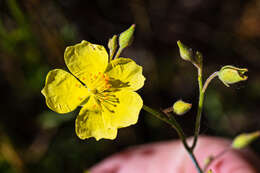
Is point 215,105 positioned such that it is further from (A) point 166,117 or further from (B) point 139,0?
(A) point 166,117

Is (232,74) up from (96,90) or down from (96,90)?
up

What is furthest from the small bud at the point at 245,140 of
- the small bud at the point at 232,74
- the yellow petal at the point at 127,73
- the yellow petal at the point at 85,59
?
the yellow petal at the point at 85,59

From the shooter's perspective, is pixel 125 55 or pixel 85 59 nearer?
pixel 85 59

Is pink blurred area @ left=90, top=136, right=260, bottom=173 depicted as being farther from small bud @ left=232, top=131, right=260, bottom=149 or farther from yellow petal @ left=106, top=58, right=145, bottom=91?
yellow petal @ left=106, top=58, right=145, bottom=91

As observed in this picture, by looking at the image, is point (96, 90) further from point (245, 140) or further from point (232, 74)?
point (245, 140)

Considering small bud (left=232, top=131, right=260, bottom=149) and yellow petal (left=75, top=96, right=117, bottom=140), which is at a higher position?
yellow petal (left=75, top=96, right=117, bottom=140)

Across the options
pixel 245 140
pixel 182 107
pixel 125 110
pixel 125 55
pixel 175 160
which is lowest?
pixel 175 160

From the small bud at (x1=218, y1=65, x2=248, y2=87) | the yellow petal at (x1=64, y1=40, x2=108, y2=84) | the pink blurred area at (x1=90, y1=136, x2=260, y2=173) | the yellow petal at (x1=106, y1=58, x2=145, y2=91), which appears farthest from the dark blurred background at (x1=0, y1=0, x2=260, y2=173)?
the small bud at (x1=218, y1=65, x2=248, y2=87)

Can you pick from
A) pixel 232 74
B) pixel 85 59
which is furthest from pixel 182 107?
pixel 85 59
